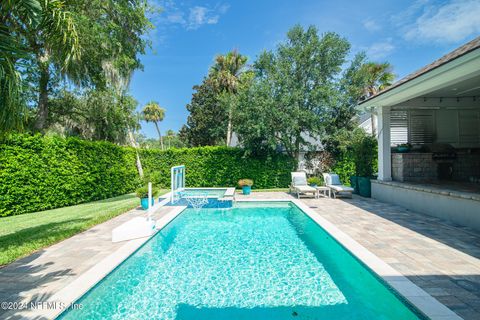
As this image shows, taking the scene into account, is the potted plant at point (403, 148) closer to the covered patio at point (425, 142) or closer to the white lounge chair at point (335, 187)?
the covered patio at point (425, 142)

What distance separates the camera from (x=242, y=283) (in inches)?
172

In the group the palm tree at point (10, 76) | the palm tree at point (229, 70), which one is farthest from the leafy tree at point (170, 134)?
the palm tree at point (10, 76)

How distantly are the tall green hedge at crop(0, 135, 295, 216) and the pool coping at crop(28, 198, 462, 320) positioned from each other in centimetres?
A: 624

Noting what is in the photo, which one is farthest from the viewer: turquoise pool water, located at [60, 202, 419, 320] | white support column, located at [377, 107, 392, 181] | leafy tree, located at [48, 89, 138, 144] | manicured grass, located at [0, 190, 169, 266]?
leafy tree, located at [48, 89, 138, 144]

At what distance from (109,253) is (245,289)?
3.06 meters

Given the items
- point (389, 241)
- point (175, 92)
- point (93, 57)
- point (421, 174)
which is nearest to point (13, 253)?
point (389, 241)

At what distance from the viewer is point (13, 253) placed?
4836 mm

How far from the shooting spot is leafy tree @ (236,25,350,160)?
1442 cm

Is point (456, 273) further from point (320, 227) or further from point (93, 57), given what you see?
point (93, 57)

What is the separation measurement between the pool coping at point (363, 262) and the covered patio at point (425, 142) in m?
4.54

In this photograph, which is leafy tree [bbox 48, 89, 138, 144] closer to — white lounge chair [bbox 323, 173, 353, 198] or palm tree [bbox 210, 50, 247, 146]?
palm tree [bbox 210, 50, 247, 146]

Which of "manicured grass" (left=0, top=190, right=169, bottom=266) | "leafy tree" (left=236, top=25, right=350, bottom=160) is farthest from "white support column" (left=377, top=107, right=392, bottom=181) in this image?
"manicured grass" (left=0, top=190, right=169, bottom=266)

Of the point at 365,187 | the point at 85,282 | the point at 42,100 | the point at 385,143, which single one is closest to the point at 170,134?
the point at 42,100

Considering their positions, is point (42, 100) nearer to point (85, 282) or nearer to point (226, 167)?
point (226, 167)
